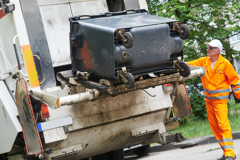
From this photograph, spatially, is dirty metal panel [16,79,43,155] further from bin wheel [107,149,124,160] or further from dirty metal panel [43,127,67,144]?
bin wheel [107,149,124,160]

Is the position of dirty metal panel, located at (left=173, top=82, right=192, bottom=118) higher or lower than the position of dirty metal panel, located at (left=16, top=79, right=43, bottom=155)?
lower

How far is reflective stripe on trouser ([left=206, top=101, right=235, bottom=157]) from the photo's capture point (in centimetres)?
468

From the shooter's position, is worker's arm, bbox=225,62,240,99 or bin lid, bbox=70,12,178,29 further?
worker's arm, bbox=225,62,240,99

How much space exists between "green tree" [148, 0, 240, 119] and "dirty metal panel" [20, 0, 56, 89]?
4.61 meters

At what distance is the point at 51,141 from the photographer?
3932 mm

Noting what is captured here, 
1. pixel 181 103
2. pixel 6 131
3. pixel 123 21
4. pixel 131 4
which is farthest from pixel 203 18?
pixel 6 131

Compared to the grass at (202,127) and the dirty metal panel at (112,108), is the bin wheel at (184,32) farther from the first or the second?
the grass at (202,127)

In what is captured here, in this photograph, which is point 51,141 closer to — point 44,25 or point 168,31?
point 44,25

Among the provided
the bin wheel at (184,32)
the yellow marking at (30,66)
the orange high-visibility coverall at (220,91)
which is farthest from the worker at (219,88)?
the yellow marking at (30,66)

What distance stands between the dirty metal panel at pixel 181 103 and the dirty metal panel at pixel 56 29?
69.2 inches

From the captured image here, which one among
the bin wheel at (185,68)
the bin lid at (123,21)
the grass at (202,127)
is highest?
the bin lid at (123,21)

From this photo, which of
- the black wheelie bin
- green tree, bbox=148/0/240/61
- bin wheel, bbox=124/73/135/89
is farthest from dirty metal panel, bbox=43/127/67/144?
green tree, bbox=148/0/240/61

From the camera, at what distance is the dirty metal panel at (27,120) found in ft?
12.3

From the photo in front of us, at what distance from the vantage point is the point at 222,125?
483cm
